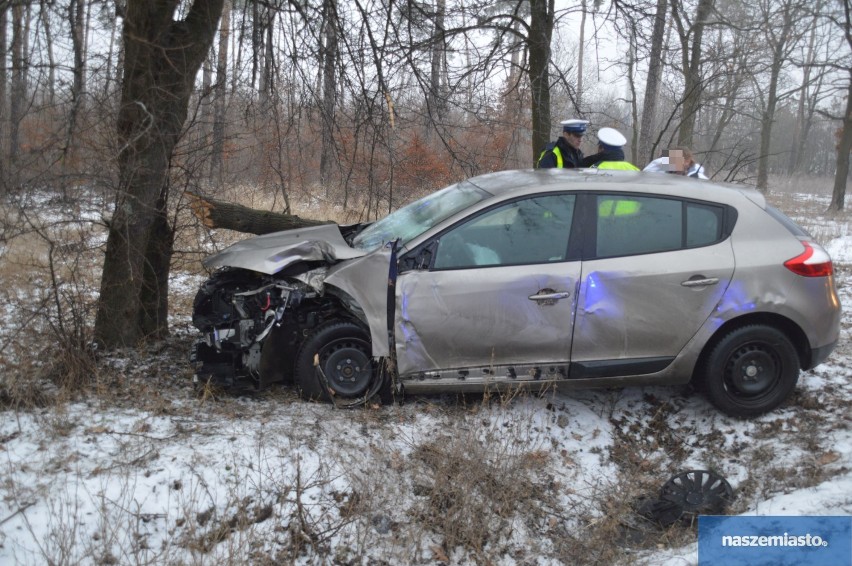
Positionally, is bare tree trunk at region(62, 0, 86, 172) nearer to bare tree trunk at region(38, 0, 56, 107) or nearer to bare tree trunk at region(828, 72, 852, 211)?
bare tree trunk at region(38, 0, 56, 107)

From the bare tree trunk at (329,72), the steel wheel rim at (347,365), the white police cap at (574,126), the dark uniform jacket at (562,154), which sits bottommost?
the steel wheel rim at (347,365)

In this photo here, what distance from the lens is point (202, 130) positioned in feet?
20.3

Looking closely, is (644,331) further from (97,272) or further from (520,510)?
(97,272)

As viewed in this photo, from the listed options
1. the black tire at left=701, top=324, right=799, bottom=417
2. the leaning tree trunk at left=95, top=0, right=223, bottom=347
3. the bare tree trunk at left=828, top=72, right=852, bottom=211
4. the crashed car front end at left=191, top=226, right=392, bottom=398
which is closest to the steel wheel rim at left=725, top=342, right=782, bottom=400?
the black tire at left=701, top=324, right=799, bottom=417

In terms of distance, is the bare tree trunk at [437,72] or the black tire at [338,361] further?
the bare tree trunk at [437,72]

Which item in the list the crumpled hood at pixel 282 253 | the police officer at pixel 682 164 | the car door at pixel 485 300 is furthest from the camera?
the police officer at pixel 682 164

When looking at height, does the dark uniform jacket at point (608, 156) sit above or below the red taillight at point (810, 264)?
above

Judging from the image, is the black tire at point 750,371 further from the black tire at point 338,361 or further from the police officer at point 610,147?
the black tire at point 338,361

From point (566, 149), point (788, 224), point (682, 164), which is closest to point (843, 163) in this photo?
point (682, 164)

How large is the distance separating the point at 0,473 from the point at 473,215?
325cm

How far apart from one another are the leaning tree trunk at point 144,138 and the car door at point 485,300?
2.11m

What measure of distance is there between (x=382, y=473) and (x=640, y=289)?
2184 mm

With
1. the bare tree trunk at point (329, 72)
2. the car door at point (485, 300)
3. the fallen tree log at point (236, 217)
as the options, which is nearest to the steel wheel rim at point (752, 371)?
the car door at point (485, 300)

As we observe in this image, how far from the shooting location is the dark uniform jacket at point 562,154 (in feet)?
20.8
